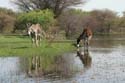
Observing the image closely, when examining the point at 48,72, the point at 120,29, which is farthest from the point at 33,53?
the point at 120,29

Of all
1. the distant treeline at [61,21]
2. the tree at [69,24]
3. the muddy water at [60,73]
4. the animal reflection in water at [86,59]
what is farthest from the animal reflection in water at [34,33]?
the tree at [69,24]

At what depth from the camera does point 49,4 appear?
7288 centimetres

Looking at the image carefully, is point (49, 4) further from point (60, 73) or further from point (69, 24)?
point (60, 73)

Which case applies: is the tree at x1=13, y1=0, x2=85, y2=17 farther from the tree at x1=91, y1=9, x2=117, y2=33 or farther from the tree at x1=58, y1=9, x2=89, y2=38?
the tree at x1=91, y1=9, x2=117, y2=33

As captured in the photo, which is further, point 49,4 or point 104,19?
point 104,19

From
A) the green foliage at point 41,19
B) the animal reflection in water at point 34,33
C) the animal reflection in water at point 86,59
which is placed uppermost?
the green foliage at point 41,19

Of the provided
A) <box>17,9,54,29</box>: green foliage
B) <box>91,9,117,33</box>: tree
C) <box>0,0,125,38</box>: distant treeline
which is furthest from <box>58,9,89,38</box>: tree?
<box>91,9,117,33</box>: tree

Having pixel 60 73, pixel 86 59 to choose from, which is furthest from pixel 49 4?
pixel 60 73

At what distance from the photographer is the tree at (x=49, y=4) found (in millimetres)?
72312

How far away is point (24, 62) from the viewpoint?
2453cm

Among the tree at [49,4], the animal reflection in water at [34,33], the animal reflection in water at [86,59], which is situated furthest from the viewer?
the tree at [49,4]

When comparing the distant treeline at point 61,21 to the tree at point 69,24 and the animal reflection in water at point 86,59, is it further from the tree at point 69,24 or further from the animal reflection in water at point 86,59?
the animal reflection in water at point 86,59

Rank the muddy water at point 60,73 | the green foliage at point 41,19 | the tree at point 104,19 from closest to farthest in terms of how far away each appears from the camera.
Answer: the muddy water at point 60,73 → the green foliage at point 41,19 → the tree at point 104,19

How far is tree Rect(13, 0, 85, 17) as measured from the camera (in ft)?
237
